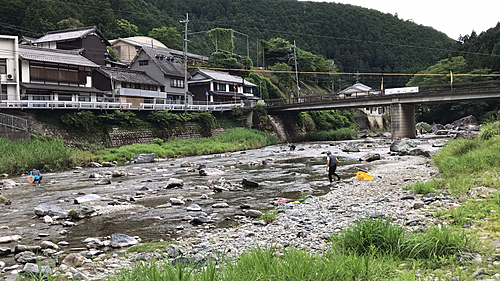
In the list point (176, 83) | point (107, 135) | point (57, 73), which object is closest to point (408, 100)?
point (176, 83)

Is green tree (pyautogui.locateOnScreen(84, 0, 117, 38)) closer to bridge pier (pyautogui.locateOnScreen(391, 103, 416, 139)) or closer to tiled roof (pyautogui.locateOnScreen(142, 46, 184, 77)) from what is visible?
tiled roof (pyautogui.locateOnScreen(142, 46, 184, 77))

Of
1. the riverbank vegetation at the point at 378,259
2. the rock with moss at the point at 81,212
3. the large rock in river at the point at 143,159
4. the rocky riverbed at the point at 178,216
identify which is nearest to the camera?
the riverbank vegetation at the point at 378,259

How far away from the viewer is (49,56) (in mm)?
42875

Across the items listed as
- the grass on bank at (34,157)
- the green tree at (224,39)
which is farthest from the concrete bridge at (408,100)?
the green tree at (224,39)

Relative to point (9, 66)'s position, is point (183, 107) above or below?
below

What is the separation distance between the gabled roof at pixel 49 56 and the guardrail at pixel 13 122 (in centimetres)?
1418

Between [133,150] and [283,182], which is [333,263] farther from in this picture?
[133,150]

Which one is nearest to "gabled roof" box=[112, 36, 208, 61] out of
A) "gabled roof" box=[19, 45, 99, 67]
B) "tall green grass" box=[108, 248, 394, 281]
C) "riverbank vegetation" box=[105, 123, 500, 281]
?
"gabled roof" box=[19, 45, 99, 67]

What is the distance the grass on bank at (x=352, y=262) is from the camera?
4719 millimetres

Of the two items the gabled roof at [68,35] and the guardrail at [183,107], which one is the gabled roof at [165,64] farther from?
the guardrail at [183,107]

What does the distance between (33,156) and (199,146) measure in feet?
58.8

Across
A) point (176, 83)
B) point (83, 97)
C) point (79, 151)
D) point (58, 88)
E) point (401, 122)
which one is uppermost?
point (176, 83)

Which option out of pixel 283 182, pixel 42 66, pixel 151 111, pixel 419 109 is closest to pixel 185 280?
pixel 283 182

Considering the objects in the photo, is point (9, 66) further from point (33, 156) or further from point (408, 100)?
point (408, 100)
